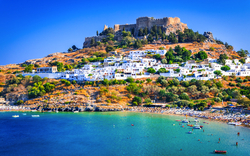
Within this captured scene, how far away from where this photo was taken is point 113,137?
27.8m

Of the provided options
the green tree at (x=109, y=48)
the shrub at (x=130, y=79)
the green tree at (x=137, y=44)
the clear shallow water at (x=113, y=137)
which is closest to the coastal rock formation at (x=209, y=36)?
the green tree at (x=137, y=44)

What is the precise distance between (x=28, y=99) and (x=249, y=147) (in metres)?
43.3

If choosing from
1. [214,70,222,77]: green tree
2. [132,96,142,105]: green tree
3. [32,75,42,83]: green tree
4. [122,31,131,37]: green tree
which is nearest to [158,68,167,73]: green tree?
[214,70,222,77]: green tree

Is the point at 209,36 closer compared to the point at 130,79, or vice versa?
the point at 130,79

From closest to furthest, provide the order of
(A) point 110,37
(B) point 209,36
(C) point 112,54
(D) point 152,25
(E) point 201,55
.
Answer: (E) point 201,55, (C) point 112,54, (B) point 209,36, (D) point 152,25, (A) point 110,37

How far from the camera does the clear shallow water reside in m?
23.6

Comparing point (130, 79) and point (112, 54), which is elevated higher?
point (112, 54)

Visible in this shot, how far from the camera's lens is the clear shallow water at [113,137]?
23.6 metres

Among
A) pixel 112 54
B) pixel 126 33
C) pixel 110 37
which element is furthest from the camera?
pixel 110 37

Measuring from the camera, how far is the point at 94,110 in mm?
44219

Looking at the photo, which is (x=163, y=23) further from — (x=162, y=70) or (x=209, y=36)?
(x=162, y=70)

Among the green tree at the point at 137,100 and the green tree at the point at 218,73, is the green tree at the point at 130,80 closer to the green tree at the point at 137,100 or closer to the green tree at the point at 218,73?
the green tree at the point at 137,100

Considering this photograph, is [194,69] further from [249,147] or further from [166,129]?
[249,147]

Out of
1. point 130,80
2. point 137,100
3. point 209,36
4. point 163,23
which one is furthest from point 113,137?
point 209,36
